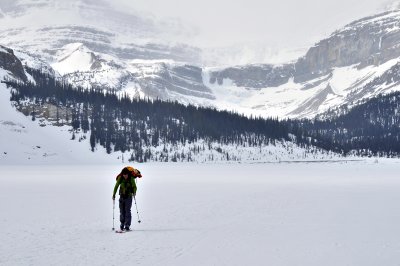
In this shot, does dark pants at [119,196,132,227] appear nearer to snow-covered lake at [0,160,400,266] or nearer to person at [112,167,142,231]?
person at [112,167,142,231]

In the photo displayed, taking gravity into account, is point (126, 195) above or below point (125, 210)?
above

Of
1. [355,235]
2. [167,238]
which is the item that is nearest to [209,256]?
[167,238]

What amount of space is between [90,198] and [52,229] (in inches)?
838

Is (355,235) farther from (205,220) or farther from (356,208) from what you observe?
(356,208)

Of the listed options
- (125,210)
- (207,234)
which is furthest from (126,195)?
(207,234)

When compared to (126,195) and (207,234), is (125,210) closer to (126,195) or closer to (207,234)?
(126,195)

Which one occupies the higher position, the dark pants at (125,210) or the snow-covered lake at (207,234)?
the dark pants at (125,210)

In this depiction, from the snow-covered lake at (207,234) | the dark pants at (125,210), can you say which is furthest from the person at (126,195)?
the snow-covered lake at (207,234)

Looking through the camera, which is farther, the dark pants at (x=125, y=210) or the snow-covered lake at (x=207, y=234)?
the dark pants at (x=125, y=210)

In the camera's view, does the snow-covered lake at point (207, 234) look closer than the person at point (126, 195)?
Yes

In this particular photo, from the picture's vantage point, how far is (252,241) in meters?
25.5

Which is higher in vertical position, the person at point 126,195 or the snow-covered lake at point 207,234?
the person at point 126,195

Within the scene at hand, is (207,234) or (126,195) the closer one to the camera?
(207,234)

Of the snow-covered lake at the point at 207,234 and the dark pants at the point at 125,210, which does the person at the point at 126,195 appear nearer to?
the dark pants at the point at 125,210
